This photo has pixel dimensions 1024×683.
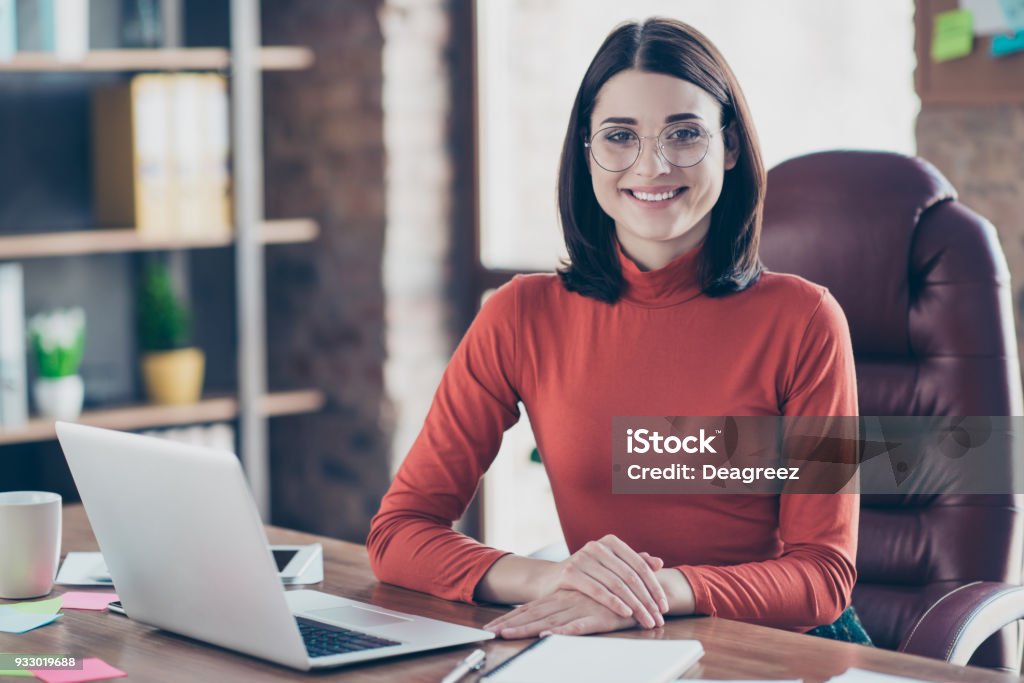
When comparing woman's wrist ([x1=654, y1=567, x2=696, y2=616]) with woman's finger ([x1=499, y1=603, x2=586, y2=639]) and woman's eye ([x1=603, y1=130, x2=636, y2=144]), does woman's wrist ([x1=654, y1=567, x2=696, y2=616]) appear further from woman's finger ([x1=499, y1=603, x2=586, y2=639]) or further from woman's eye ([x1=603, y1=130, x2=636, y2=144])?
woman's eye ([x1=603, y1=130, x2=636, y2=144])

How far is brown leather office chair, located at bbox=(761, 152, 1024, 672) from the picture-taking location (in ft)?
6.23

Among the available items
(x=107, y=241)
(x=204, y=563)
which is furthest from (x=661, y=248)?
(x=107, y=241)

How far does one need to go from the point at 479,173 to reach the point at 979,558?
76.1 inches

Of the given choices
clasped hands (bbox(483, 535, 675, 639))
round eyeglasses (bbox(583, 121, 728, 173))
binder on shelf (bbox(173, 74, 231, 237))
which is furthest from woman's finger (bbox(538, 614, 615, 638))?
binder on shelf (bbox(173, 74, 231, 237))

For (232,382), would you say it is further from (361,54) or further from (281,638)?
(281,638)

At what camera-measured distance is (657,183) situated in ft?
5.68

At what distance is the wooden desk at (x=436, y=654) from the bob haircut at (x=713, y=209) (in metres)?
0.52

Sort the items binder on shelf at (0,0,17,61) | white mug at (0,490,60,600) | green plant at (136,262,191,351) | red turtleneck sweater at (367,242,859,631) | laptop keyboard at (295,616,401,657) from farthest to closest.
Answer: green plant at (136,262,191,351), binder on shelf at (0,0,17,61), red turtleneck sweater at (367,242,859,631), white mug at (0,490,60,600), laptop keyboard at (295,616,401,657)

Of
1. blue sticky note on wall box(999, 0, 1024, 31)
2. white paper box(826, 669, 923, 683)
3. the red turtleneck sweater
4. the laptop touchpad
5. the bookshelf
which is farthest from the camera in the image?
the bookshelf

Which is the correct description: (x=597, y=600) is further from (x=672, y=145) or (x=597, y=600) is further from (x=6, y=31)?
(x=6, y=31)

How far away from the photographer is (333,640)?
1.34m

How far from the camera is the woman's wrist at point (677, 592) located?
1.43 m

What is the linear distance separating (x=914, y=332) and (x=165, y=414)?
188 cm

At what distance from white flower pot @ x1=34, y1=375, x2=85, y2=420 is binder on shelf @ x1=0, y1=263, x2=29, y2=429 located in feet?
0.20
